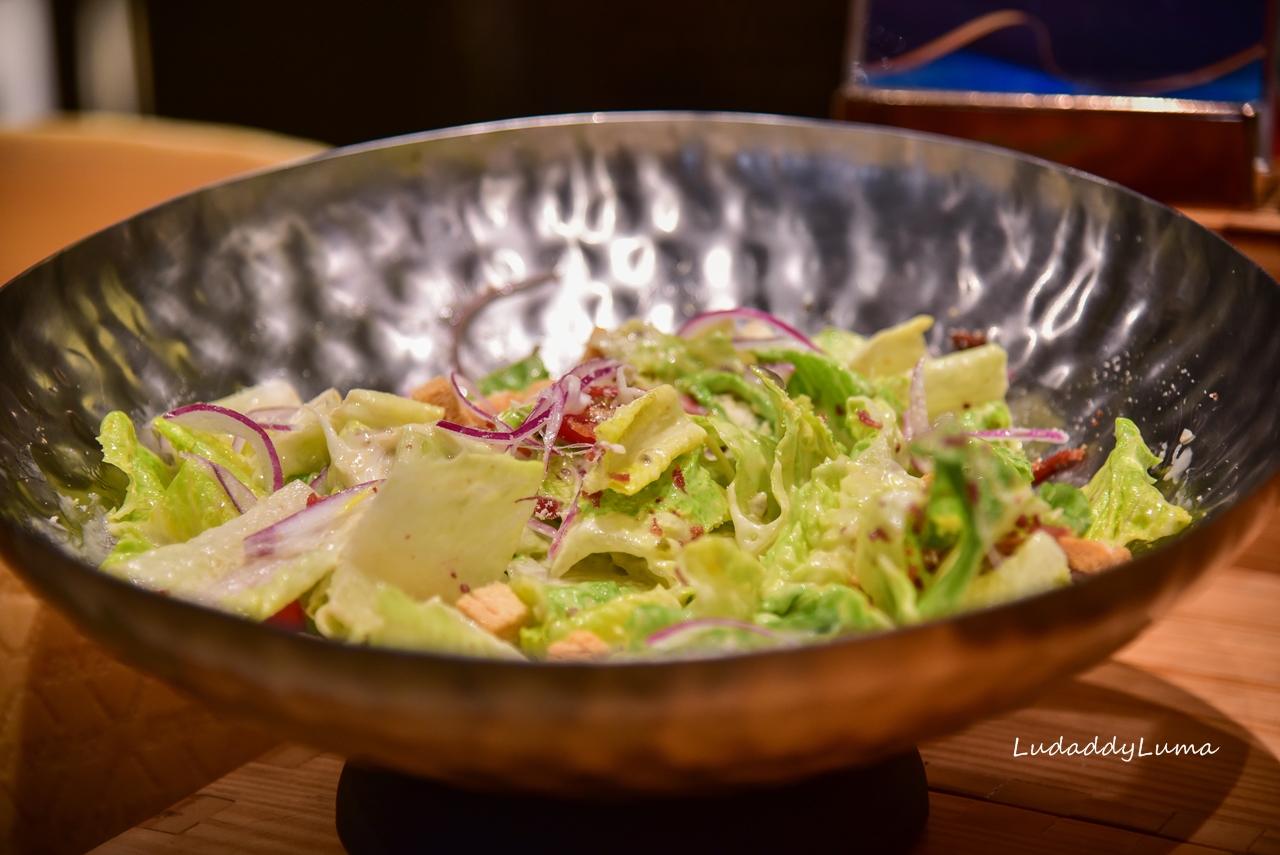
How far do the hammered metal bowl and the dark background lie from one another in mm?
1885

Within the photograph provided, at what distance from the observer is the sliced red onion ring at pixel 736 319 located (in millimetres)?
1264

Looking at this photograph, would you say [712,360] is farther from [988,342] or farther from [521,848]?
[521,848]

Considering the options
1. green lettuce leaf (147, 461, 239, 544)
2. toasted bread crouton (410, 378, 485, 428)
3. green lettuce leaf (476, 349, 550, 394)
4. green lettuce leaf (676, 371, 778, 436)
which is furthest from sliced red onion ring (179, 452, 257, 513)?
green lettuce leaf (676, 371, 778, 436)

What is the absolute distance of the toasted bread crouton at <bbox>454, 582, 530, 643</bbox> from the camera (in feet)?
2.68

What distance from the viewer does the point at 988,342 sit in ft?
4.31

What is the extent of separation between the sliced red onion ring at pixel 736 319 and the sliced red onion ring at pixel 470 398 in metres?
0.27

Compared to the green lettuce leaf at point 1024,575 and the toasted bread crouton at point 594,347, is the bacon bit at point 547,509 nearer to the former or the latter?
the toasted bread crouton at point 594,347

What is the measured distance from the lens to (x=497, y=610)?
2.71 feet

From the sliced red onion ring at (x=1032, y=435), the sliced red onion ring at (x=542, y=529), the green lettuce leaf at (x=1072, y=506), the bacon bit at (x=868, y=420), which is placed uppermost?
the bacon bit at (x=868, y=420)

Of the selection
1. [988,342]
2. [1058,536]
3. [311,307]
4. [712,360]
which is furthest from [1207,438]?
[311,307]

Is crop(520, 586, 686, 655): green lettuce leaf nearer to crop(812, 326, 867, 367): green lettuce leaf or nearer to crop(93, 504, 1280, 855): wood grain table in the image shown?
crop(93, 504, 1280, 855): wood grain table

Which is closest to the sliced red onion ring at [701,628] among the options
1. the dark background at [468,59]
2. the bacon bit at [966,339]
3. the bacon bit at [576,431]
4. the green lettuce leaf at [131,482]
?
the bacon bit at [576,431]

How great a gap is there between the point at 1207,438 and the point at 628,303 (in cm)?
72

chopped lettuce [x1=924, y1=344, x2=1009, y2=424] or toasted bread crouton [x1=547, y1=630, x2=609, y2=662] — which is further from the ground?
chopped lettuce [x1=924, y1=344, x2=1009, y2=424]
